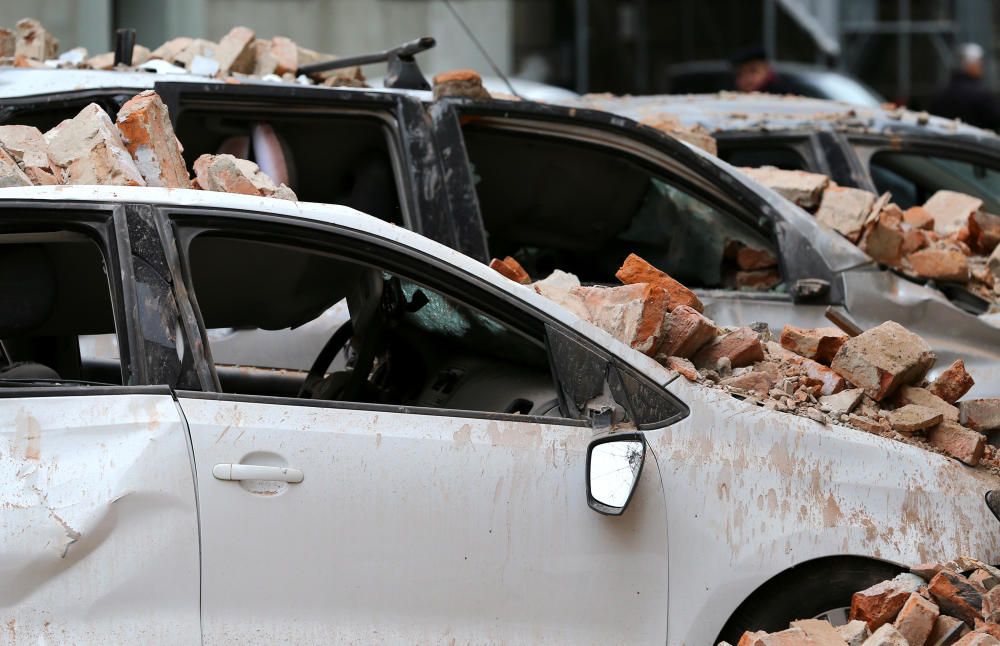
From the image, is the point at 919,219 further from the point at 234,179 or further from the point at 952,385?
the point at 234,179

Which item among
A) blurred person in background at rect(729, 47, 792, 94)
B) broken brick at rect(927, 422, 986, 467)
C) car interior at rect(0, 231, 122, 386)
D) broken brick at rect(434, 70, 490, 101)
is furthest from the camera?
blurred person in background at rect(729, 47, 792, 94)

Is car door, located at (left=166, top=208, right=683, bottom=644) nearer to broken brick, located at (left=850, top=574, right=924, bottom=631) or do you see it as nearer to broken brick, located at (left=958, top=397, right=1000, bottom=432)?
broken brick, located at (left=850, top=574, right=924, bottom=631)

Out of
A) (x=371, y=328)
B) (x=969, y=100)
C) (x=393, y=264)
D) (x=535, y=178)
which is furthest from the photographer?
(x=969, y=100)

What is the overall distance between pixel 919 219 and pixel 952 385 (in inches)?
85.4

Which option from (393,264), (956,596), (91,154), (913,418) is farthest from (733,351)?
(91,154)

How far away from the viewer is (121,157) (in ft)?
13.5

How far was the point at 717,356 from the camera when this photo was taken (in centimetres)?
400

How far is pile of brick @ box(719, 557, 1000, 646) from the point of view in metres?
3.40

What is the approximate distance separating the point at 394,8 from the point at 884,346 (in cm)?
1343

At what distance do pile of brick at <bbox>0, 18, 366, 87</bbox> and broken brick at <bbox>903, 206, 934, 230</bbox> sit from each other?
7.75 feet

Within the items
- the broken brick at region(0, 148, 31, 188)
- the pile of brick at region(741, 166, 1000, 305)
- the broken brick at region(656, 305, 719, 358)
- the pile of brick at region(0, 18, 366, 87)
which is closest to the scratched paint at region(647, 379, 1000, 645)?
the broken brick at region(656, 305, 719, 358)

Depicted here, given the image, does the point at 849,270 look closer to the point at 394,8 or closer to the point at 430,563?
the point at 430,563

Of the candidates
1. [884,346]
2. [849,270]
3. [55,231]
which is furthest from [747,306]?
[55,231]

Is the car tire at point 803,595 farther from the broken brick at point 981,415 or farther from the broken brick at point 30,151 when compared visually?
the broken brick at point 30,151
